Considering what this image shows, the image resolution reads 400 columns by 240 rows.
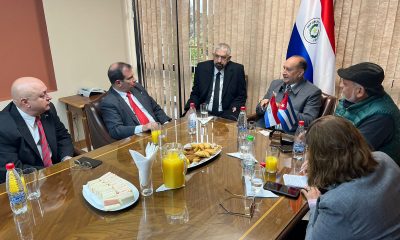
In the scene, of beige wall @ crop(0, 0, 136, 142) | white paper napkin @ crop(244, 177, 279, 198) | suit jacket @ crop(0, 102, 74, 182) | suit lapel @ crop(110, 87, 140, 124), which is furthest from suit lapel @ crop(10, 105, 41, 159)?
beige wall @ crop(0, 0, 136, 142)

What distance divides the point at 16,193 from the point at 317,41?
8.92 feet

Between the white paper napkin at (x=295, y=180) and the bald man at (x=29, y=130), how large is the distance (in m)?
1.55

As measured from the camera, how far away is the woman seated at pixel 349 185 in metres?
1.04

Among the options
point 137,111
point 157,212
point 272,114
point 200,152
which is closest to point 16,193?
point 157,212

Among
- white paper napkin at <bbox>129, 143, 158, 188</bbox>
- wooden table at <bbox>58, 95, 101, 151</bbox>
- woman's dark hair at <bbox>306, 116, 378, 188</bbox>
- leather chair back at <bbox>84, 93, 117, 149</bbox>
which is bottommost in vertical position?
wooden table at <bbox>58, 95, 101, 151</bbox>

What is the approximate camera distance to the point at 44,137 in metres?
2.12

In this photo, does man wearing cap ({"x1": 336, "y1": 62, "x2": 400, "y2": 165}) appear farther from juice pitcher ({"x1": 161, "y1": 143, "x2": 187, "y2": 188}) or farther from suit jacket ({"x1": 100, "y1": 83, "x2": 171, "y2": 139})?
suit jacket ({"x1": 100, "y1": 83, "x2": 171, "y2": 139})

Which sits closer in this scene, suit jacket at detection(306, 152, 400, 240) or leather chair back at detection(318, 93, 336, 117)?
suit jacket at detection(306, 152, 400, 240)

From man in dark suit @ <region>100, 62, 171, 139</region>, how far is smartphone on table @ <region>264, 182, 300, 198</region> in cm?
105

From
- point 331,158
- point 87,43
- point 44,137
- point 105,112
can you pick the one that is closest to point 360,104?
point 331,158

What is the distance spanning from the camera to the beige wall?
3.53 meters

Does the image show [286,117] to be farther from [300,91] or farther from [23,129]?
[23,129]

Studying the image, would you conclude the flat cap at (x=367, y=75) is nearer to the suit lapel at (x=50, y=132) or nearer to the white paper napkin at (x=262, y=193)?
the white paper napkin at (x=262, y=193)

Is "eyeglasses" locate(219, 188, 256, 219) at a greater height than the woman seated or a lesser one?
lesser
